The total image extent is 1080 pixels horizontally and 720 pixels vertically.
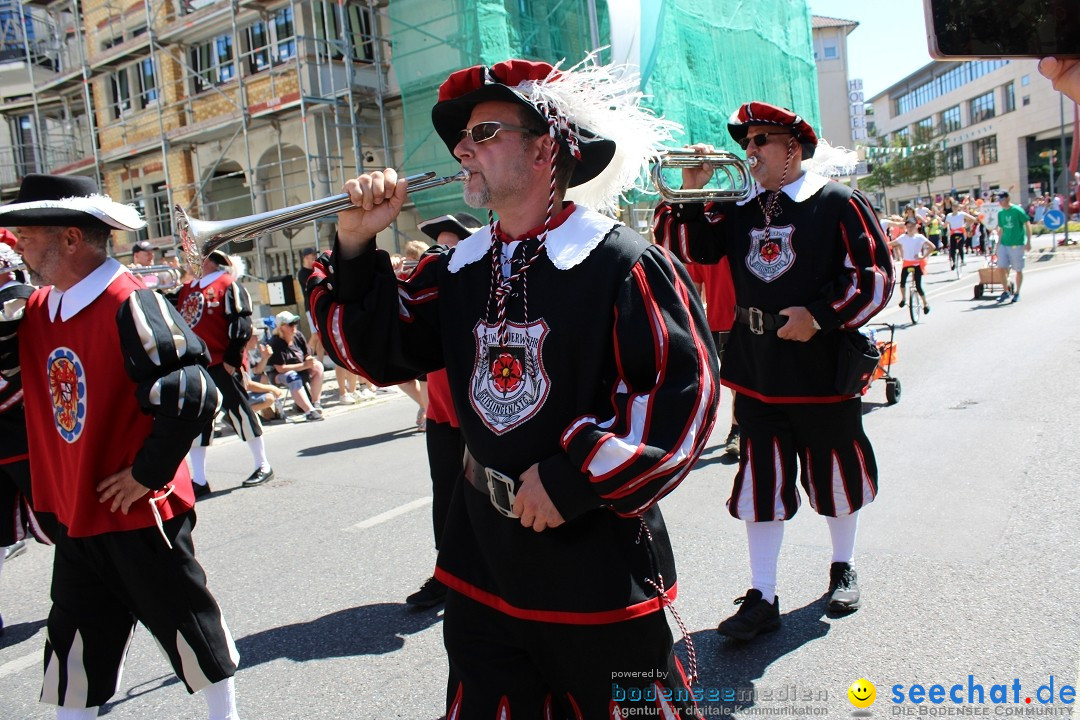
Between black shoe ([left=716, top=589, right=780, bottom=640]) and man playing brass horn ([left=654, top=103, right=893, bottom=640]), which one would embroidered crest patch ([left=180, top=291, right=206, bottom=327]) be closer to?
man playing brass horn ([left=654, top=103, right=893, bottom=640])

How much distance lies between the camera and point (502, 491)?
202cm

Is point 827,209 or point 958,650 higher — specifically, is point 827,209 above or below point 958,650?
above

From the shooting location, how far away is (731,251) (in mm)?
3789

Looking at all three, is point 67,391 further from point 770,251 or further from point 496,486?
point 770,251

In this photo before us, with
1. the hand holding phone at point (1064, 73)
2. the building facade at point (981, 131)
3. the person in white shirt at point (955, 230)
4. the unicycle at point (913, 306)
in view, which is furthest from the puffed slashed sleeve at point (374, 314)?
the building facade at point (981, 131)

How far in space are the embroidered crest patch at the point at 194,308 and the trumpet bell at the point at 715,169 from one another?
15.0ft

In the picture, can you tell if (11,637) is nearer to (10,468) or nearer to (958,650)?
(10,468)

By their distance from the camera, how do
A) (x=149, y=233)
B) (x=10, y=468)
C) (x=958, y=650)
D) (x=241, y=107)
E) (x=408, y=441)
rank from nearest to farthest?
(x=958, y=650)
(x=10, y=468)
(x=408, y=441)
(x=241, y=107)
(x=149, y=233)

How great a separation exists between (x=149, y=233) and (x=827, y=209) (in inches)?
919

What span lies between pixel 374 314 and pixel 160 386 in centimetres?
96

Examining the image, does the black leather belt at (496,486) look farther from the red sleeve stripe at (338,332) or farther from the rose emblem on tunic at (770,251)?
the rose emblem on tunic at (770,251)

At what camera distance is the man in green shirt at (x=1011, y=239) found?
14.4 m

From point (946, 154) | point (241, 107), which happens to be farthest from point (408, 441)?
point (946, 154)

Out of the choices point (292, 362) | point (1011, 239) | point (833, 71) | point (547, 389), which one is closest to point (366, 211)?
point (547, 389)
